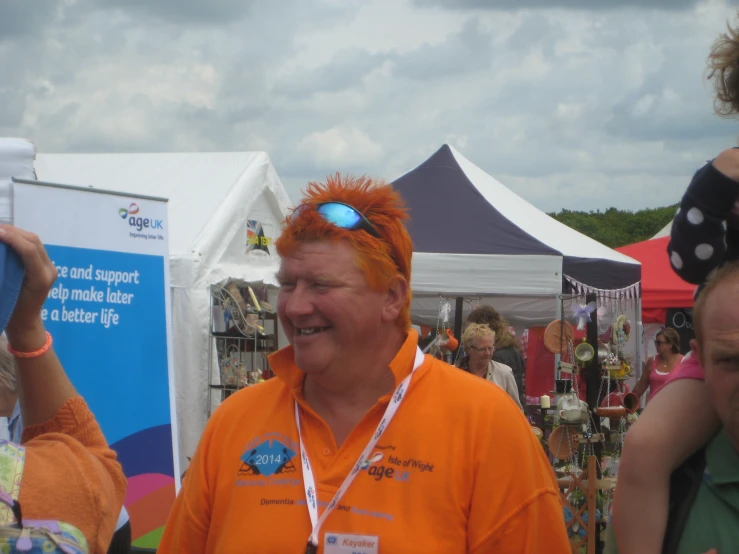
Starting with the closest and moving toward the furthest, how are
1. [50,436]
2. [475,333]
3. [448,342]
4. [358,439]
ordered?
1. [50,436]
2. [358,439]
3. [475,333]
4. [448,342]

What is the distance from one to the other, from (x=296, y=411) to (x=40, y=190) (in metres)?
2.79

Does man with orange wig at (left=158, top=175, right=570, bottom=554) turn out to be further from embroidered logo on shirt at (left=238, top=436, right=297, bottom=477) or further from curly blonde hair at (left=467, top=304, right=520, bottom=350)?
curly blonde hair at (left=467, top=304, right=520, bottom=350)

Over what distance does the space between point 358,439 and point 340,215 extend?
0.62 meters

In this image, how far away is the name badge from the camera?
212 cm

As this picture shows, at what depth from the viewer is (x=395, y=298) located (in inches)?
97.9

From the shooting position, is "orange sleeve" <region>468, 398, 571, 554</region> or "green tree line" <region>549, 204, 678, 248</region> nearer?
"orange sleeve" <region>468, 398, 571, 554</region>

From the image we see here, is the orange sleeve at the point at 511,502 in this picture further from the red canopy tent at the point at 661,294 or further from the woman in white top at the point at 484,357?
the red canopy tent at the point at 661,294

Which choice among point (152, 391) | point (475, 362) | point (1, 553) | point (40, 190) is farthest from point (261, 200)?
point (1, 553)

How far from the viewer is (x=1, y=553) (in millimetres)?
1779

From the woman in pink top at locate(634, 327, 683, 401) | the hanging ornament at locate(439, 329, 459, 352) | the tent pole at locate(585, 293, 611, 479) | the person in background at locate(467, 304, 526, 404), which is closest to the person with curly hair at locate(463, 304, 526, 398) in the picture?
the person in background at locate(467, 304, 526, 404)

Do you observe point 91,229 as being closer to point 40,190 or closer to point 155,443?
point 40,190

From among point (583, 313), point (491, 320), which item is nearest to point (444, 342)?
point (491, 320)

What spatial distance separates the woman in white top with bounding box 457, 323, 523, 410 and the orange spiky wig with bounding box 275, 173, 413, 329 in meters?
4.54

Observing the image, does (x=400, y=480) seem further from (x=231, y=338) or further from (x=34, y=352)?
(x=231, y=338)
